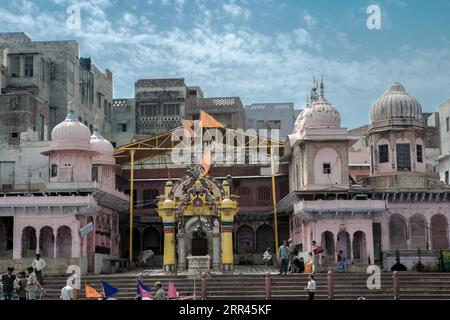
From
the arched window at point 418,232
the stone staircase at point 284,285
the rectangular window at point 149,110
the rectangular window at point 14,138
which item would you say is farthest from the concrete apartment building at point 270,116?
the stone staircase at point 284,285

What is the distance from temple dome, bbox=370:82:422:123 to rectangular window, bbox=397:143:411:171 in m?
1.91

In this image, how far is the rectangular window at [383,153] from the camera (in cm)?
4369

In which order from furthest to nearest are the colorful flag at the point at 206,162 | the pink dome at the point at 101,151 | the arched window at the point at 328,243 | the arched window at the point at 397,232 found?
the pink dome at the point at 101,151 → the arched window at the point at 397,232 → the colorful flag at the point at 206,162 → the arched window at the point at 328,243

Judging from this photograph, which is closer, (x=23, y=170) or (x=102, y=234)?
(x=102, y=234)

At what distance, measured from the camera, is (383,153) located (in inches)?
1726

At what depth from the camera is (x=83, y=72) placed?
64875 millimetres

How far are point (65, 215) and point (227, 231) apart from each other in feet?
30.0

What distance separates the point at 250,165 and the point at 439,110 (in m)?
17.0

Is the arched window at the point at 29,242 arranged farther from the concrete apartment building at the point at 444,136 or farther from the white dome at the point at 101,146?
the concrete apartment building at the point at 444,136

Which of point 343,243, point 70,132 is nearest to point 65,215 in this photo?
point 70,132

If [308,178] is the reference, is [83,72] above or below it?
above

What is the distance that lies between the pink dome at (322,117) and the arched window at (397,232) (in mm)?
6885

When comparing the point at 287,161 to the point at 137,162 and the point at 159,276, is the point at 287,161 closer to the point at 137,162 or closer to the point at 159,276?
the point at 137,162
